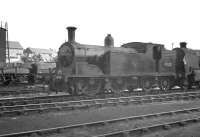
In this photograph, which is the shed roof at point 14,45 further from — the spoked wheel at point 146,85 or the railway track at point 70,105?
the railway track at point 70,105

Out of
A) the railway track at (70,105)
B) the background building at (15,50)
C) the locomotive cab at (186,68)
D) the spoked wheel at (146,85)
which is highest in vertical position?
the background building at (15,50)

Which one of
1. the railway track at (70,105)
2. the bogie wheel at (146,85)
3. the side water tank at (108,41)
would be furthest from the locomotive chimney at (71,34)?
the bogie wheel at (146,85)

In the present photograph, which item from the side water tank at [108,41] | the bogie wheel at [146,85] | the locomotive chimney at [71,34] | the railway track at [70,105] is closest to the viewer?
the railway track at [70,105]

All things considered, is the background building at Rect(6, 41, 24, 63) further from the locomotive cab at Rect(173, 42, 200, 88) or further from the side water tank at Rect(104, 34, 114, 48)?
the side water tank at Rect(104, 34, 114, 48)

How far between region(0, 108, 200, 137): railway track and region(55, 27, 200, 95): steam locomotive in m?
6.87

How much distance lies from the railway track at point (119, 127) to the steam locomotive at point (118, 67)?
6867 millimetres

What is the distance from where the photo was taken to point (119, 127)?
8.20 meters

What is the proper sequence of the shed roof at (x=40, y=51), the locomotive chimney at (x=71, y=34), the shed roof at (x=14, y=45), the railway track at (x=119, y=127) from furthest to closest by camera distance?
1. the shed roof at (x=40, y=51)
2. the shed roof at (x=14, y=45)
3. the locomotive chimney at (x=71, y=34)
4. the railway track at (x=119, y=127)

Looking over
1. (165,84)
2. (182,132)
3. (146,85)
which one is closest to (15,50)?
(165,84)

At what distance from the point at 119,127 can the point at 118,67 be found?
9.31 m

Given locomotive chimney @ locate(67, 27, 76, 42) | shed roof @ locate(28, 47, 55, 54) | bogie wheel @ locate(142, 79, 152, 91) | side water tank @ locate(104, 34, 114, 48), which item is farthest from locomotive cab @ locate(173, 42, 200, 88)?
shed roof @ locate(28, 47, 55, 54)

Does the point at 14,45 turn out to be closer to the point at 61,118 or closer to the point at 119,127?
the point at 61,118

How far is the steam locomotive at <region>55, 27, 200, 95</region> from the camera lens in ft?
52.5

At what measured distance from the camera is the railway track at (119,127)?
7.14m
